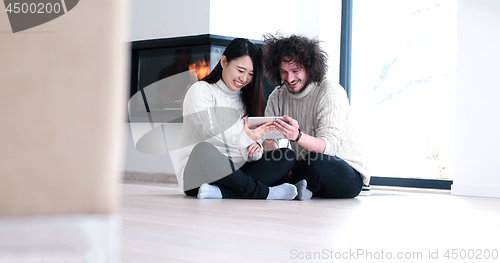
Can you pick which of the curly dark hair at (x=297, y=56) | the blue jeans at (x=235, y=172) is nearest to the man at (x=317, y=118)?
the curly dark hair at (x=297, y=56)

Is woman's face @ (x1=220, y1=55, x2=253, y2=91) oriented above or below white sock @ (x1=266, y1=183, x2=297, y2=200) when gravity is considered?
above

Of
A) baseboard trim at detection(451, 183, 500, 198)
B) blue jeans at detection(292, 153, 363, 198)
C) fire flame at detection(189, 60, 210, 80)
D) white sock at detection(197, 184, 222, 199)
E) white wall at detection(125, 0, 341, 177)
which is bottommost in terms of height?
baseboard trim at detection(451, 183, 500, 198)

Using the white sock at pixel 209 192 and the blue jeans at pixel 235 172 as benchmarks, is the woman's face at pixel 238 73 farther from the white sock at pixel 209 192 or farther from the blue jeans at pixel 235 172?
the white sock at pixel 209 192

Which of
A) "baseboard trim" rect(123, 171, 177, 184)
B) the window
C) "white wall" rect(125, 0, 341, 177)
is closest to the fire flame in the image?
"white wall" rect(125, 0, 341, 177)

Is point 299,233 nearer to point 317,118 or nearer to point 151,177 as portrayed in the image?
point 317,118

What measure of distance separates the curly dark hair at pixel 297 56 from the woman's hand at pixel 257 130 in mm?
345

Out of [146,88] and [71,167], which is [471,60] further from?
[71,167]

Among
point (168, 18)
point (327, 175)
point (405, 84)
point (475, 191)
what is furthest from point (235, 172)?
point (168, 18)

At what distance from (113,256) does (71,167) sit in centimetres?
11

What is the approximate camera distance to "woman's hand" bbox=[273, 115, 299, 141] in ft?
7.35

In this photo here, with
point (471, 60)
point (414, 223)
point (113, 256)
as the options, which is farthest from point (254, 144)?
point (113, 256)

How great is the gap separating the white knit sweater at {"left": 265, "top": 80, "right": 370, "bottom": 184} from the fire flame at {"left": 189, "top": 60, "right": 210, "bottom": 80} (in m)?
1.26

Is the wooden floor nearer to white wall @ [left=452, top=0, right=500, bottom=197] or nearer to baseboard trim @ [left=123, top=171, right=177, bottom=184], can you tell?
white wall @ [left=452, top=0, right=500, bottom=197]

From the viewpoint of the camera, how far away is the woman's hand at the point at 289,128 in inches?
88.2
